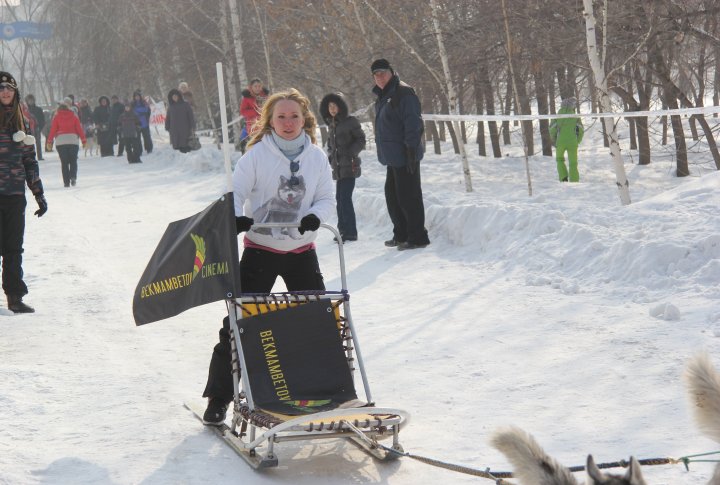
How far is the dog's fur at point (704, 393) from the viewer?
2.83 meters

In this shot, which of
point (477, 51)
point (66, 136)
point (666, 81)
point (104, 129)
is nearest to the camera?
point (666, 81)

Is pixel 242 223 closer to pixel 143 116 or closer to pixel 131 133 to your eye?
pixel 131 133

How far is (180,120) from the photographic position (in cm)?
2636

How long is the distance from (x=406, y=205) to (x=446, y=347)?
3908mm

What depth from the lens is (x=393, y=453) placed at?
471 cm

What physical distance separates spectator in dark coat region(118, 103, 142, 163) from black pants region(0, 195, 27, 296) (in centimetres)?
2001

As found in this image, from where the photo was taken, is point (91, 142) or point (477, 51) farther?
point (91, 142)

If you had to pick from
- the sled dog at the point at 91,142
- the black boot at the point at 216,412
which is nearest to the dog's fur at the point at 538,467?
the black boot at the point at 216,412

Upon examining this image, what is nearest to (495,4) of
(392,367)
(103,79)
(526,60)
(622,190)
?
(526,60)

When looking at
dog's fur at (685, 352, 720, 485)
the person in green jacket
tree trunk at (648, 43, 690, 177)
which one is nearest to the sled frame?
dog's fur at (685, 352, 720, 485)

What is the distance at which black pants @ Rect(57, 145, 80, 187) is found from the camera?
21.3 m

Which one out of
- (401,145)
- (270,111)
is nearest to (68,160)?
(401,145)

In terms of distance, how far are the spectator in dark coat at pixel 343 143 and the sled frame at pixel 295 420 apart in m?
6.29

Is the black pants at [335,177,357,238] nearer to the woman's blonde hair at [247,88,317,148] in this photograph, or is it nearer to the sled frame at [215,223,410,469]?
the woman's blonde hair at [247,88,317,148]
